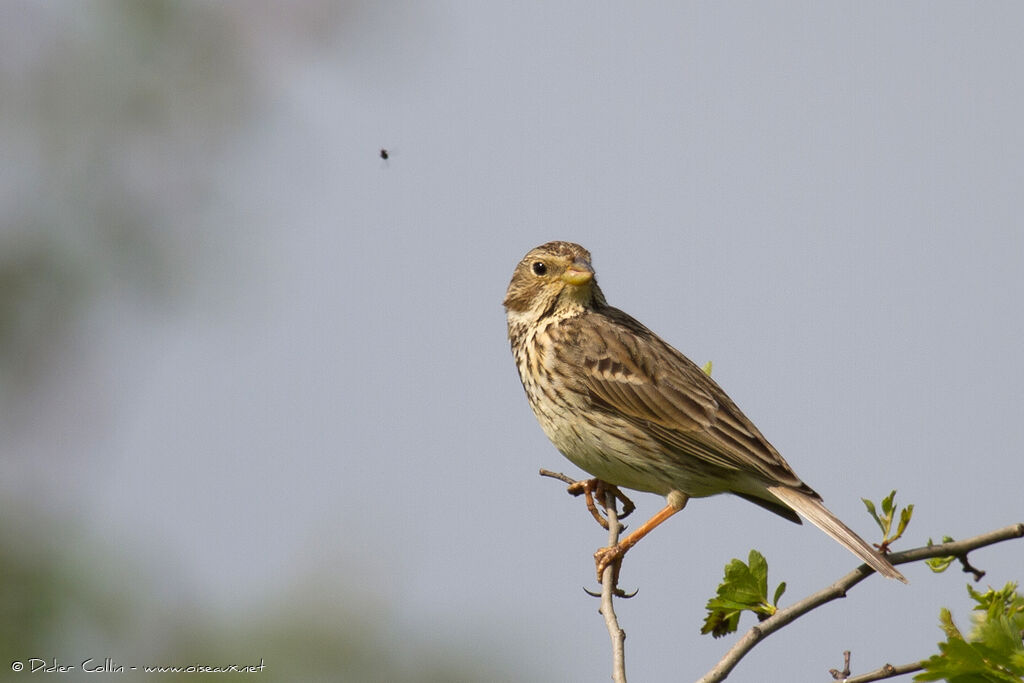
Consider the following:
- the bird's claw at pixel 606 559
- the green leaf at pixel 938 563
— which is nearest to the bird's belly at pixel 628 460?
the bird's claw at pixel 606 559

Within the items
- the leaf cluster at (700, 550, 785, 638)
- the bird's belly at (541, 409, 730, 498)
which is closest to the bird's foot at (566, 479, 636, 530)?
the bird's belly at (541, 409, 730, 498)

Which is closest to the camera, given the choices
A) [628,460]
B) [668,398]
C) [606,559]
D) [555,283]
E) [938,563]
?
[938,563]

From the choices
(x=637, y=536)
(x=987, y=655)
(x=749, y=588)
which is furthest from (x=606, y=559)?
(x=987, y=655)

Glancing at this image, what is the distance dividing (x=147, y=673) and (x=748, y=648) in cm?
283

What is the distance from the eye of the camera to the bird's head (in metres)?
6.92

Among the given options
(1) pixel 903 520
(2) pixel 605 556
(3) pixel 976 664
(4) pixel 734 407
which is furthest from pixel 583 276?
(3) pixel 976 664

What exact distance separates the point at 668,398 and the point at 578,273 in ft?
2.96

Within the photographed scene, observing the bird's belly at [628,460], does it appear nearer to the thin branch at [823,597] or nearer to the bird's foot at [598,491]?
the bird's foot at [598,491]

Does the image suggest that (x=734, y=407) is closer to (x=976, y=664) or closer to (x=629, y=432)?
(x=629, y=432)

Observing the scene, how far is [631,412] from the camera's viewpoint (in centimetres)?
640

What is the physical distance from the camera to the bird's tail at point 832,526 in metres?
4.33

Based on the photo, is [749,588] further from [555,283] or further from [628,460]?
[555,283]

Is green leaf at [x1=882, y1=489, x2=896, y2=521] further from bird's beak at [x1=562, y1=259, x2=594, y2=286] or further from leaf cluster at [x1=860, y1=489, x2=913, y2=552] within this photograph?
bird's beak at [x1=562, y1=259, x2=594, y2=286]

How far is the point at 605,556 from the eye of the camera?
6.04 metres
